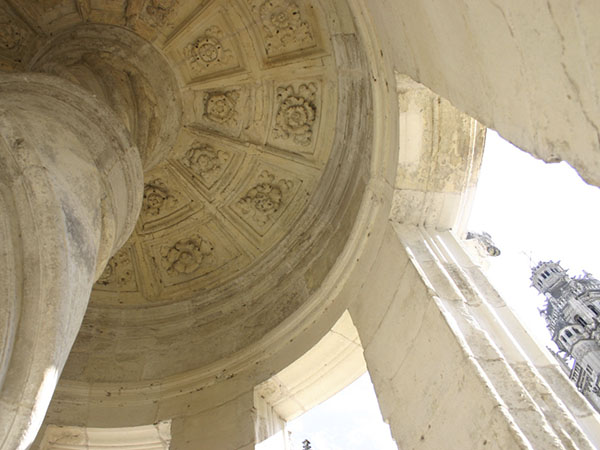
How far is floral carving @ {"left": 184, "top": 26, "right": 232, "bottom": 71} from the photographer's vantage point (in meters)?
6.97

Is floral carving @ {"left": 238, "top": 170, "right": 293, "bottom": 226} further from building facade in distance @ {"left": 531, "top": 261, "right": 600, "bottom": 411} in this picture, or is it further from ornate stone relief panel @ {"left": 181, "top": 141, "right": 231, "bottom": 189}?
building facade in distance @ {"left": 531, "top": 261, "right": 600, "bottom": 411}

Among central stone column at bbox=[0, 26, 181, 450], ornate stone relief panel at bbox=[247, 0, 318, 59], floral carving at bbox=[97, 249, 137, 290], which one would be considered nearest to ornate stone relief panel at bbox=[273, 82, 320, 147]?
ornate stone relief panel at bbox=[247, 0, 318, 59]

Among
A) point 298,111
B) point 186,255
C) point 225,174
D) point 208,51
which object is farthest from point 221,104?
point 186,255

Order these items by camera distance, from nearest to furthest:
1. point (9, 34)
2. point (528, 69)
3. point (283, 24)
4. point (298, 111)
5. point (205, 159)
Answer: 1. point (528, 69)
2. point (283, 24)
3. point (9, 34)
4. point (298, 111)
5. point (205, 159)

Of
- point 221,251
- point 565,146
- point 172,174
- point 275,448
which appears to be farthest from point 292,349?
point 565,146

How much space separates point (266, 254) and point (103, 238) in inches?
129

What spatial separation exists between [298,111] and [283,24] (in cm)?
98

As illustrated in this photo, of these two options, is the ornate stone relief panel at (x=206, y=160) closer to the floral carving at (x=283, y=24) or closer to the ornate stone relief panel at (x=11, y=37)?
the floral carving at (x=283, y=24)

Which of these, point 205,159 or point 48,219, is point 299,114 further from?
point 48,219

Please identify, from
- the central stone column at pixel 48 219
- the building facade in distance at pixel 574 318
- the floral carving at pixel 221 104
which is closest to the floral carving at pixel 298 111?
the floral carving at pixel 221 104

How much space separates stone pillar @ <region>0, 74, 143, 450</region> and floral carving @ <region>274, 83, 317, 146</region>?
3046 millimetres

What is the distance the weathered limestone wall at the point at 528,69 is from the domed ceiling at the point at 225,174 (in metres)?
3.23

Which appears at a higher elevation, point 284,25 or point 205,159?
point 284,25

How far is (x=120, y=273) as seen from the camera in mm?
7477
